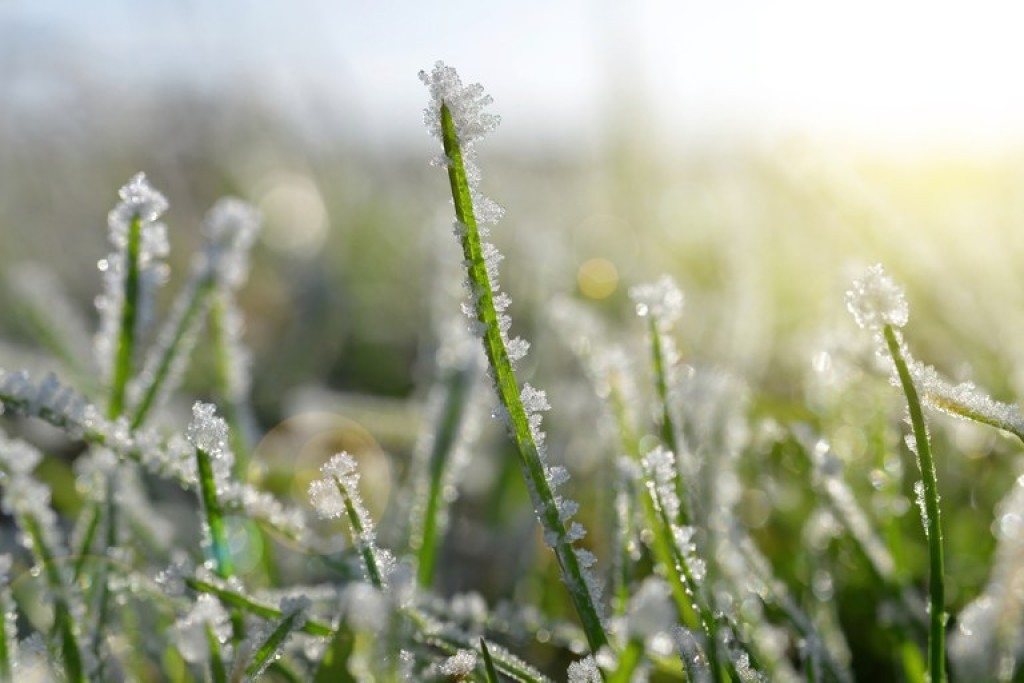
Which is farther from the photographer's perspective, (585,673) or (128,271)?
(128,271)

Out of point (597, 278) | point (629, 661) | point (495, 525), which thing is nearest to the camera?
point (629, 661)

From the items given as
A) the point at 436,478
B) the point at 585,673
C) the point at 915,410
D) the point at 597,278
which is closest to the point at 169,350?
the point at 436,478

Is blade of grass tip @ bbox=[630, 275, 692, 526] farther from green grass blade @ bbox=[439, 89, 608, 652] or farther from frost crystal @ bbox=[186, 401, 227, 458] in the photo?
frost crystal @ bbox=[186, 401, 227, 458]

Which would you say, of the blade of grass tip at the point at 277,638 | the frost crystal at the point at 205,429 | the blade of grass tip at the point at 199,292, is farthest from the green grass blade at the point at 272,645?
the blade of grass tip at the point at 199,292

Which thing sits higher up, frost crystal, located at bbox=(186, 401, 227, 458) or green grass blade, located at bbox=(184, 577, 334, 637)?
frost crystal, located at bbox=(186, 401, 227, 458)

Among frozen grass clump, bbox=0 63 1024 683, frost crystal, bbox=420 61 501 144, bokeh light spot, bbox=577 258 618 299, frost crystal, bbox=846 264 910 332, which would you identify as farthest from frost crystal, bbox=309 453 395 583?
bokeh light spot, bbox=577 258 618 299

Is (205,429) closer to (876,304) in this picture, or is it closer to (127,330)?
(127,330)

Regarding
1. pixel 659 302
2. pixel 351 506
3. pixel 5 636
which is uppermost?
pixel 659 302

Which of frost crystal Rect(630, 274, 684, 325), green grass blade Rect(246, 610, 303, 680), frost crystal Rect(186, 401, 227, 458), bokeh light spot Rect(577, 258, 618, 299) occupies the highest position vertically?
bokeh light spot Rect(577, 258, 618, 299)

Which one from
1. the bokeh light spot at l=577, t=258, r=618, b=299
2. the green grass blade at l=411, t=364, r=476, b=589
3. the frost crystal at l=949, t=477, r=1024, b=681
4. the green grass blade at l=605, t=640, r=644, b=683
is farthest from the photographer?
the bokeh light spot at l=577, t=258, r=618, b=299
